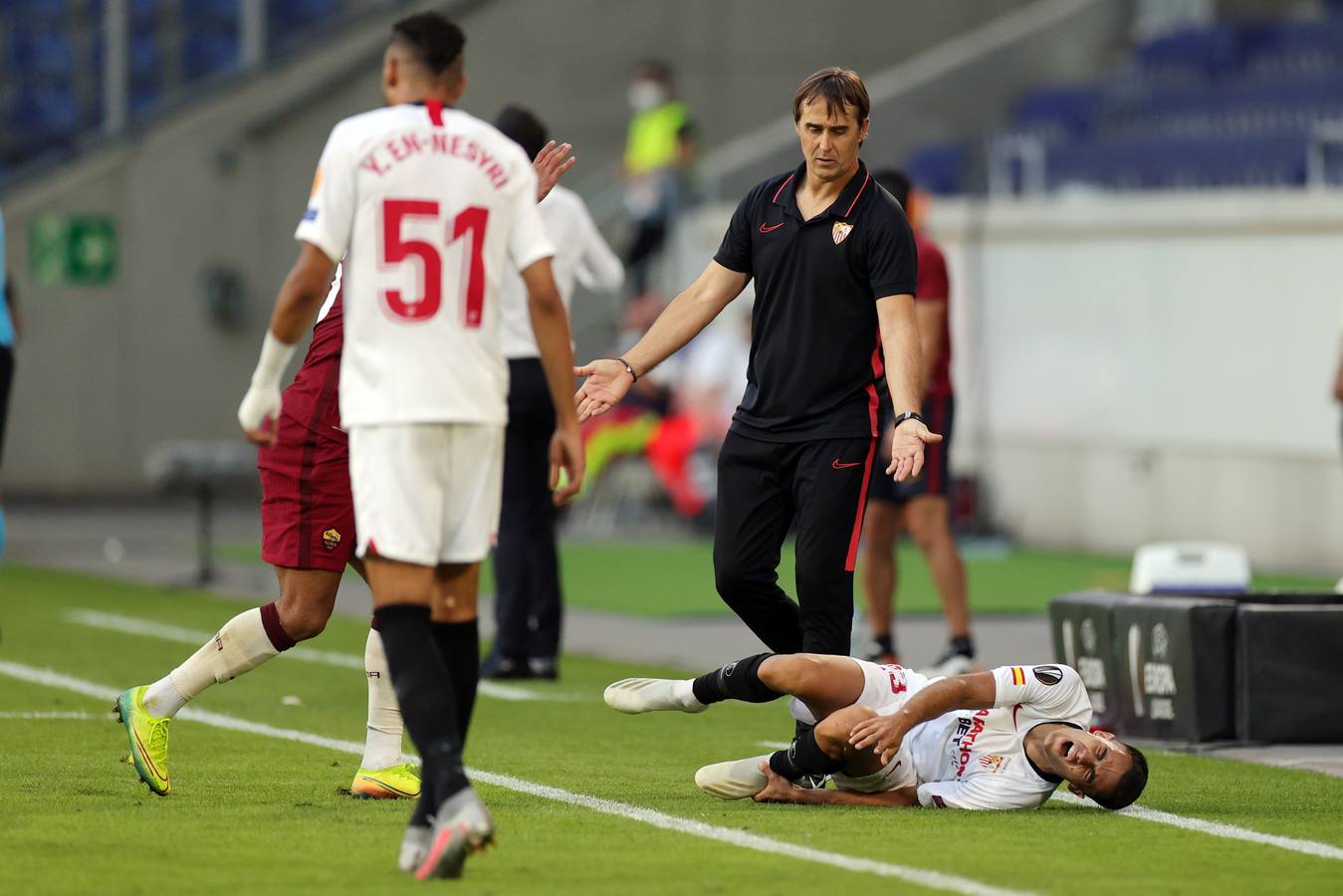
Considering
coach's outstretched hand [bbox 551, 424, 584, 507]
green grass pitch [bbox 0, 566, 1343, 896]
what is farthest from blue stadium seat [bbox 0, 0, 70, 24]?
coach's outstretched hand [bbox 551, 424, 584, 507]

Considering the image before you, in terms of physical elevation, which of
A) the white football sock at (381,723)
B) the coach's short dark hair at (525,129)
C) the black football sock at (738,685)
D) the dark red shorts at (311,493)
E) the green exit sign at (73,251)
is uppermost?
the green exit sign at (73,251)

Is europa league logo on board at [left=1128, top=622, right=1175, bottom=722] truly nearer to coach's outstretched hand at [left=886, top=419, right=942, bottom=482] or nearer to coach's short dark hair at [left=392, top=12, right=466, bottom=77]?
coach's outstretched hand at [left=886, top=419, right=942, bottom=482]

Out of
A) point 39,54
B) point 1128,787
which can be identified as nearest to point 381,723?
point 1128,787

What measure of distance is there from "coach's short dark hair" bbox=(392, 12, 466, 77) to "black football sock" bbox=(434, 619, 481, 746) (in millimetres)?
1417

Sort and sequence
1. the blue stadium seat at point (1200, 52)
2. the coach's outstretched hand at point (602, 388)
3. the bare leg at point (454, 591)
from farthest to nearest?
1. the blue stadium seat at point (1200, 52)
2. the coach's outstretched hand at point (602, 388)
3. the bare leg at point (454, 591)

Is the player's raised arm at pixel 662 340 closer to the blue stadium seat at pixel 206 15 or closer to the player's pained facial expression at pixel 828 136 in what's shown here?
the player's pained facial expression at pixel 828 136

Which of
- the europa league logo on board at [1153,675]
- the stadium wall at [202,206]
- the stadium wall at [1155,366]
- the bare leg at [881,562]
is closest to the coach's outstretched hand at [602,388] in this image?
the europa league logo on board at [1153,675]

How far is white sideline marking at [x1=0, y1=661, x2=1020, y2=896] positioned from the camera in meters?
6.42

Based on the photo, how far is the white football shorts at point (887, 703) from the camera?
756 cm

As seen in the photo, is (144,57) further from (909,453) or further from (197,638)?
(909,453)

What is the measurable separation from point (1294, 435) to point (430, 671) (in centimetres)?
1309

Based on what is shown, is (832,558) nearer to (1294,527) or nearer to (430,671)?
(430,671)

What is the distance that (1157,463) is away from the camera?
19.9 meters

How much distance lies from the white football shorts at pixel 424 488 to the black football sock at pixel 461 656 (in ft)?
0.83
